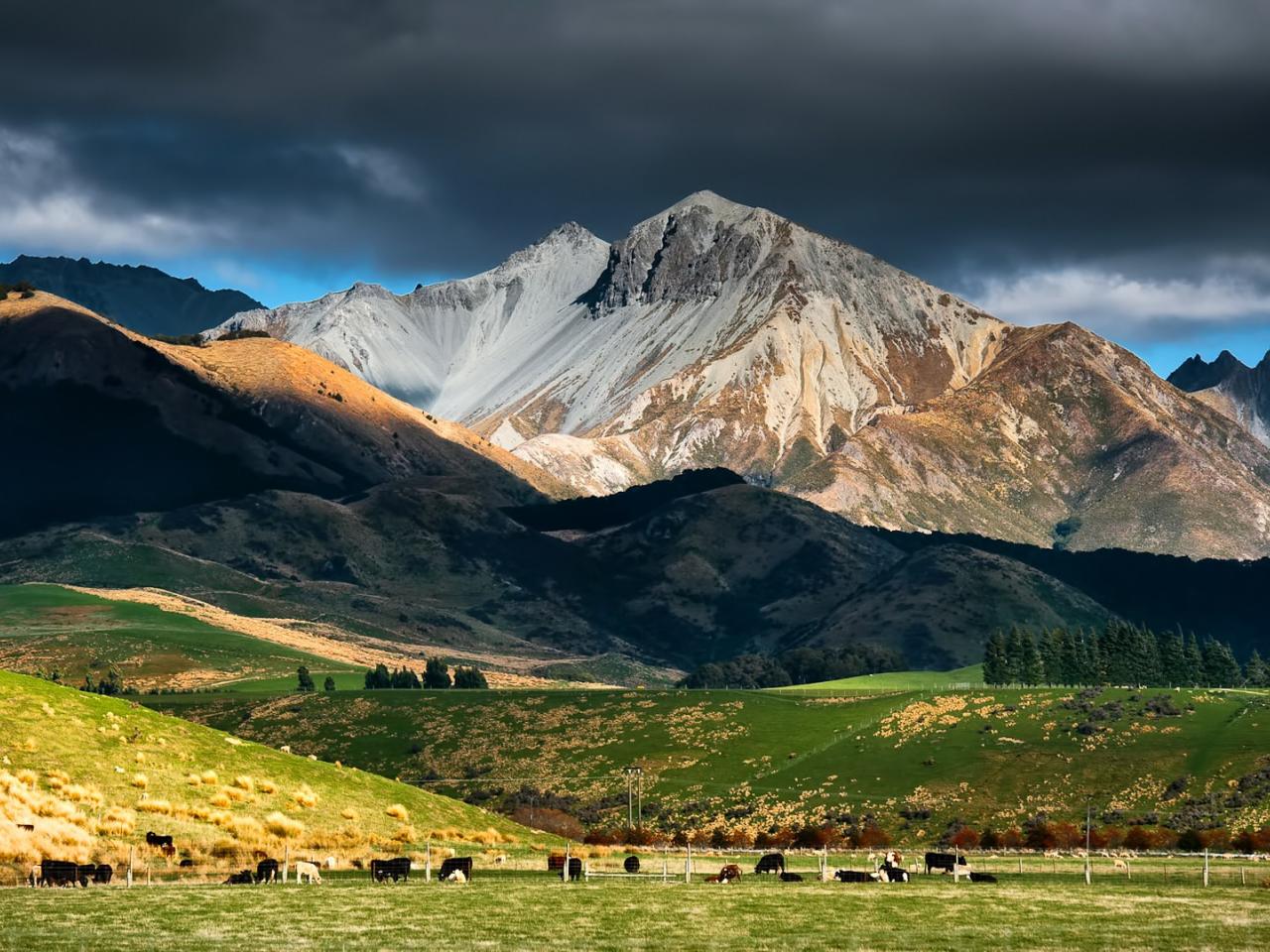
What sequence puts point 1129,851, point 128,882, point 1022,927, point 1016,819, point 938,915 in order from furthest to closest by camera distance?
point 1016,819 < point 1129,851 < point 128,882 < point 938,915 < point 1022,927

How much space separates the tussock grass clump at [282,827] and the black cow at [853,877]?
92.3 ft

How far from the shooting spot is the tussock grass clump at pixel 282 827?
8819 cm

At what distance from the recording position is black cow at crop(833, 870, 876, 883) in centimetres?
8344

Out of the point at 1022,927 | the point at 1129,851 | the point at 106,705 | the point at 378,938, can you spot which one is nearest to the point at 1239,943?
the point at 1022,927

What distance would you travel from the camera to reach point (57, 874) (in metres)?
69.6

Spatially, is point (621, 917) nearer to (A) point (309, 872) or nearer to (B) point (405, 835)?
(A) point (309, 872)

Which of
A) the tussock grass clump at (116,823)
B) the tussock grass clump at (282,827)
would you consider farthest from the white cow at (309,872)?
the tussock grass clump at (282,827)

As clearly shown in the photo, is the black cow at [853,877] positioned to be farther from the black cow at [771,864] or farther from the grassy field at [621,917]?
the black cow at [771,864]

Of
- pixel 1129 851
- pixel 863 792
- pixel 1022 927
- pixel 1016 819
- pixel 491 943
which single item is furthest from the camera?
pixel 863 792

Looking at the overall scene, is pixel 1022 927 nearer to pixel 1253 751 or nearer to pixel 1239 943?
pixel 1239 943

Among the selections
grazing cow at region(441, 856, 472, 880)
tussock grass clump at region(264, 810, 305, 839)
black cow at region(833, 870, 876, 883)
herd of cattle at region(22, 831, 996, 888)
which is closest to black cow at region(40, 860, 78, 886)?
herd of cattle at region(22, 831, 996, 888)

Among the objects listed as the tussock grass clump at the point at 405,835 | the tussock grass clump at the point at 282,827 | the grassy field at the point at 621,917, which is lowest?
the grassy field at the point at 621,917

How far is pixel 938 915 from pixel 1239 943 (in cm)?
1228

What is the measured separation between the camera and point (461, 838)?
99500 mm
